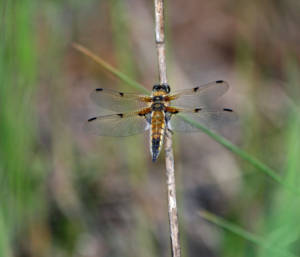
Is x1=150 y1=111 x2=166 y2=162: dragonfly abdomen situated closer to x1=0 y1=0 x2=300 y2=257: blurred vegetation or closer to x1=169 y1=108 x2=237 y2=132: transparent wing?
x1=169 y1=108 x2=237 y2=132: transparent wing

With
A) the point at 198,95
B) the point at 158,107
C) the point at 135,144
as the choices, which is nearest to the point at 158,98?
the point at 158,107

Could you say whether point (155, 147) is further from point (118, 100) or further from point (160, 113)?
point (118, 100)

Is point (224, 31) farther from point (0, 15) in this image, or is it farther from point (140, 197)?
point (0, 15)

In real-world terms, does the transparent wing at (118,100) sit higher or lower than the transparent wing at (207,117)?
higher

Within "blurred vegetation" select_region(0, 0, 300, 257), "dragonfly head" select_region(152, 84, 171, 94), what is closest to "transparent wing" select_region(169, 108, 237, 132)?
"dragonfly head" select_region(152, 84, 171, 94)

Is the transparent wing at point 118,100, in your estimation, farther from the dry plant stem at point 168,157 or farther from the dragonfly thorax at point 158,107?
the dry plant stem at point 168,157

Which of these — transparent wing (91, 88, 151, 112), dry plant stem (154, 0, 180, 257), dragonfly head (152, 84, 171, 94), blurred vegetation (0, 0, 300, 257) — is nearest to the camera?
dry plant stem (154, 0, 180, 257)

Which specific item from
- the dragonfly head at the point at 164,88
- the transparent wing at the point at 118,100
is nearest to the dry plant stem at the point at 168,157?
the dragonfly head at the point at 164,88
